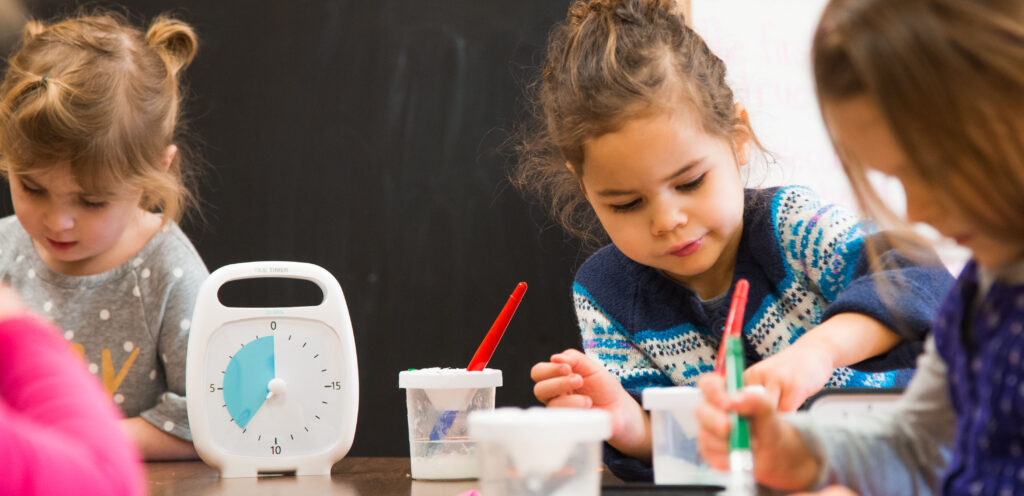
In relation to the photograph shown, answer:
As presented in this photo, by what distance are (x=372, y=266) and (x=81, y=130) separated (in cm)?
59

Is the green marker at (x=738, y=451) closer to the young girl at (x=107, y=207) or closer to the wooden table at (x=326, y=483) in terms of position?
the wooden table at (x=326, y=483)

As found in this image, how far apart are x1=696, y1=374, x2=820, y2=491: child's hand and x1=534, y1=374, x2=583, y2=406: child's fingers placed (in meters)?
0.33

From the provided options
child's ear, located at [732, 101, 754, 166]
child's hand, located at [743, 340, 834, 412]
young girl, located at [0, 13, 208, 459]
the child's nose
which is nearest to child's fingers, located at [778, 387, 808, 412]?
child's hand, located at [743, 340, 834, 412]

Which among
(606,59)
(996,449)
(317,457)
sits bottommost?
(317,457)

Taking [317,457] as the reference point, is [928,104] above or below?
above

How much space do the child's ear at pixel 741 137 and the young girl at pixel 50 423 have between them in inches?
34.4

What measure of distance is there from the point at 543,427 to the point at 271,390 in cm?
57

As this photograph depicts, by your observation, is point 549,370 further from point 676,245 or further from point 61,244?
point 61,244

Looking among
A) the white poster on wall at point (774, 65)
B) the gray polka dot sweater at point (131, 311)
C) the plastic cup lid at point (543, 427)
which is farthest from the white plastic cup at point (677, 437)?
the white poster on wall at point (774, 65)

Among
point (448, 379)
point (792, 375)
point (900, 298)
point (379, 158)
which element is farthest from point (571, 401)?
point (379, 158)

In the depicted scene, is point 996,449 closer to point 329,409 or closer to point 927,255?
point 927,255

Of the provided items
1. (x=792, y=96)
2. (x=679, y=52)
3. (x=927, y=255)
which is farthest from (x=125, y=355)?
(x=792, y=96)

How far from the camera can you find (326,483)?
0.96m

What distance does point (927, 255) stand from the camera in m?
0.98
